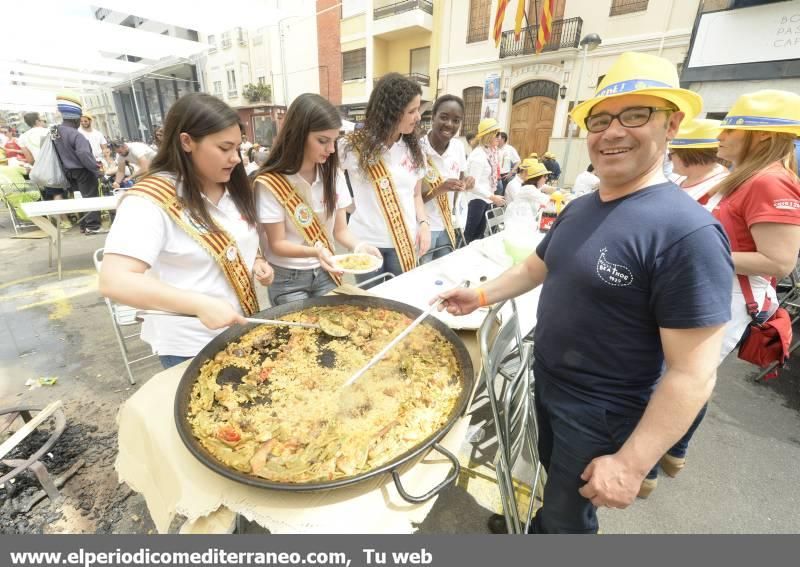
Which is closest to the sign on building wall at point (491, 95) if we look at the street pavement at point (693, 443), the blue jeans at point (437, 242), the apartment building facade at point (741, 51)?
the apartment building facade at point (741, 51)

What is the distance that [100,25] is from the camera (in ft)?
30.2

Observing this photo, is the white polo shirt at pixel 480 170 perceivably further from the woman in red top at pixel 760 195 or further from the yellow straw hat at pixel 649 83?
the yellow straw hat at pixel 649 83

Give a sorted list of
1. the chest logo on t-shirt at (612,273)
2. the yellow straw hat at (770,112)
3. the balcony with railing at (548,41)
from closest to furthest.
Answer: the chest logo on t-shirt at (612,273)
the yellow straw hat at (770,112)
the balcony with railing at (548,41)

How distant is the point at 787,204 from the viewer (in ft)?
5.82

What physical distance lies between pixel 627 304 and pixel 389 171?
2165mm

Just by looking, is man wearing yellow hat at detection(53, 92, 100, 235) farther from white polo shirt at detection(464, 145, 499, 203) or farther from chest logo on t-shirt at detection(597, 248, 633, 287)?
chest logo on t-shirt at detection(597, 248, 633, 287)

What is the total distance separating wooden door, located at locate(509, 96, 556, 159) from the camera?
14251mm

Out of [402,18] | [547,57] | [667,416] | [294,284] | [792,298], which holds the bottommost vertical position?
[792,298]

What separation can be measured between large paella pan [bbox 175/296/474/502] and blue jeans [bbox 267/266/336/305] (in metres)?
0.28

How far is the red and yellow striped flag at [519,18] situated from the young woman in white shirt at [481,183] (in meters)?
10.1

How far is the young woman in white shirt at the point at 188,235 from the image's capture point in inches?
55.7

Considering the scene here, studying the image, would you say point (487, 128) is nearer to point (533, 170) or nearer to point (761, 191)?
point (533, 170)

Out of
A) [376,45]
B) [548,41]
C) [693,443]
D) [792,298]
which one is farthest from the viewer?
[376,45]

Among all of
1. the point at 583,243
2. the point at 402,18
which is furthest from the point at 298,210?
the point at 402,18
